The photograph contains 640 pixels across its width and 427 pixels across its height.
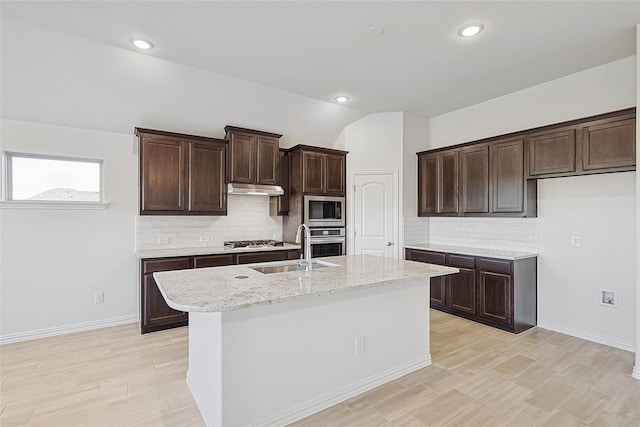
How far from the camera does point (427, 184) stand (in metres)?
5.08

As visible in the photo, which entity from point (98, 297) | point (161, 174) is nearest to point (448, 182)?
point (161, 174)

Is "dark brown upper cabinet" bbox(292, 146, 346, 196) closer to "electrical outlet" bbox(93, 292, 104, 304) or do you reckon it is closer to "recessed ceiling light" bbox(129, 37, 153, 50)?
"recessed ceiling light" bbox(129, 37, 153, 50)

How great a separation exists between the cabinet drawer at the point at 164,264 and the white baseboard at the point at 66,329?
3.10 feet

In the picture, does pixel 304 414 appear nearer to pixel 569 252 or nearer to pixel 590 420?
pixel 590 420

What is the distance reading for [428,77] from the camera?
3.77 metres

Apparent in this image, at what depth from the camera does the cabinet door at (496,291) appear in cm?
375

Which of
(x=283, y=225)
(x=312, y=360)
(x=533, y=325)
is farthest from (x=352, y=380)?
(x=283, y=225)

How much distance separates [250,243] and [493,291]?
3334mm

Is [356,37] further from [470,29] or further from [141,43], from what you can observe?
[141,43]

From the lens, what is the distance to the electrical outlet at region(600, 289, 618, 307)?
3357 millimetres

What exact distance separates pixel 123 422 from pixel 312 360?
1330 mm

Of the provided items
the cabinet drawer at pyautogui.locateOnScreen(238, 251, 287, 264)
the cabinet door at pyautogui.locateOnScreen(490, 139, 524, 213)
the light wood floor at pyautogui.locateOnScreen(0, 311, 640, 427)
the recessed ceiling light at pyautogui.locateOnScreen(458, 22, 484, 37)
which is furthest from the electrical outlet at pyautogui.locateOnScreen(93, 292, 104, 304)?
the cabinet door at pyautogui.locateOnScreen(490, 139, 524, 213)

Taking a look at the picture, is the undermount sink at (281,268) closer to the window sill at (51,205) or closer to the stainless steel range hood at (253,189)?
the stainless steel range hood at (253,189)

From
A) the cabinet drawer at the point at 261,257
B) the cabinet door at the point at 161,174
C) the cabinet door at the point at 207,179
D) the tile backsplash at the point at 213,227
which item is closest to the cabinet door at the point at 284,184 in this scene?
the tile backsplash at the point at 213,227
